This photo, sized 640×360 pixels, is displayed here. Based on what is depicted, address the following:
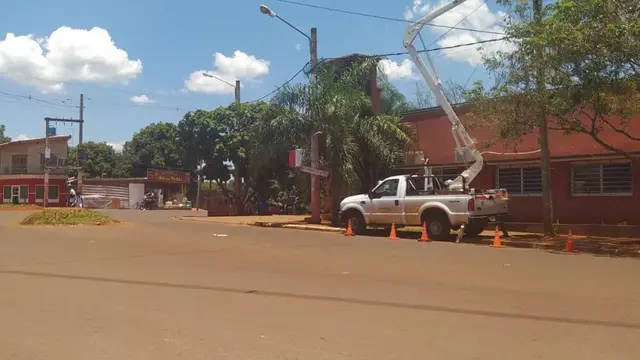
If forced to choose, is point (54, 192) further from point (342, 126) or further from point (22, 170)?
point (342, 126)

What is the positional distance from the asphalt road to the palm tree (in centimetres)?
949

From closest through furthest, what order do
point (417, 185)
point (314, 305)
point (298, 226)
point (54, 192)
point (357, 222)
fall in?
point (314, 305)
point (417, 185)
point (357, 222)
point (298, 226)
point (54, 192)

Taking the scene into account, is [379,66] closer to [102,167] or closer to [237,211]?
[237,211]

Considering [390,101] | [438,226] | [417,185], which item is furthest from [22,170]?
[438,226]

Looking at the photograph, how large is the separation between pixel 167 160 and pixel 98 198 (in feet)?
43.5

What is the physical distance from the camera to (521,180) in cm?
2114

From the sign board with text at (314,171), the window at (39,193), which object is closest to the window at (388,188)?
the sign board with text at (314,171)

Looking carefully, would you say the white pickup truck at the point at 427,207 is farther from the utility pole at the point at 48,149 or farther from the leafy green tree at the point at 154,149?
the leafy green tree at the point at 154,149

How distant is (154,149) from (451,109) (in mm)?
46701

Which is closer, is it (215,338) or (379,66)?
(215,338)

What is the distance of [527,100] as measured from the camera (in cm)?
1530

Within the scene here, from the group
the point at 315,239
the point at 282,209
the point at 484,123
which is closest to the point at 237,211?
the point at 282,209

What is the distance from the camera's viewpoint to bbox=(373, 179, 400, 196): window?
61.1ft

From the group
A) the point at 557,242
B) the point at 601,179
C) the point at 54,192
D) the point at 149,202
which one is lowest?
the point at 557,242
